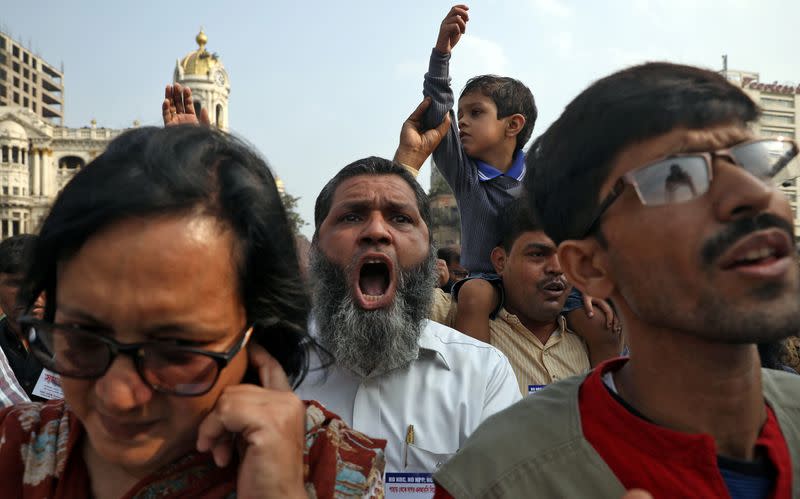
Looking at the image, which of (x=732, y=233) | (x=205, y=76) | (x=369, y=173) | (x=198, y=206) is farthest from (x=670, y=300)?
(x=205, y=76)

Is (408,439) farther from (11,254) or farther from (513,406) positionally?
(11,254)

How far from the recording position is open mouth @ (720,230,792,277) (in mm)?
1467

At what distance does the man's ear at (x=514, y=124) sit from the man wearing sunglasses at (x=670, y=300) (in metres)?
3.43

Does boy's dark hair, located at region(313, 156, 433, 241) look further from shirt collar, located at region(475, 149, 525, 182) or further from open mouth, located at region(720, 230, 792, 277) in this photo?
open mouth, located at region(720, 230, 792, 277)

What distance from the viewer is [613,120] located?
1.66 metres

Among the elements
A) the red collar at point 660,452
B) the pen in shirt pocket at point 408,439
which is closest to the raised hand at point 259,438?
the red collar at point 660,452

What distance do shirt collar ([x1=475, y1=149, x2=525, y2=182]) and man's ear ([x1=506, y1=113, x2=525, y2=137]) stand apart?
200 mm

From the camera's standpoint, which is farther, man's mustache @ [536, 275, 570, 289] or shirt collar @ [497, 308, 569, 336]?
shirt collar @ [497, 308, 569, 336]

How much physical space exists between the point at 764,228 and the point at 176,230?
1260 millimetres

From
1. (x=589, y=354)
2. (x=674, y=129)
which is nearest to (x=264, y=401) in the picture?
(x=674, y=129)

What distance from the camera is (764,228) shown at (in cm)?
148

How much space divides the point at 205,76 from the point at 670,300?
90183 mm

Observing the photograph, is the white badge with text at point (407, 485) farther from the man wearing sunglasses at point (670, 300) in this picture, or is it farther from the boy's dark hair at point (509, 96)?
the boy's dark hair at point (509, 96)

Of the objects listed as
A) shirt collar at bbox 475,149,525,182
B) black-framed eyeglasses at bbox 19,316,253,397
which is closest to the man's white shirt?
black-framed eyeglasses at bbox 19,316,253,397
